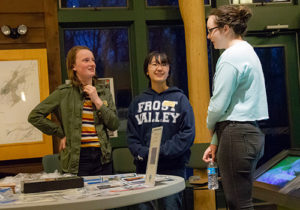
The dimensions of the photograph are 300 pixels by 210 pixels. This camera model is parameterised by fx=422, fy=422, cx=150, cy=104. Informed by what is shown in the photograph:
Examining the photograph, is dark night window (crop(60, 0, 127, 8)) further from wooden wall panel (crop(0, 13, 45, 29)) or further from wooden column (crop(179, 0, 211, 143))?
wooden column (crop(179, 0, 211, 143))

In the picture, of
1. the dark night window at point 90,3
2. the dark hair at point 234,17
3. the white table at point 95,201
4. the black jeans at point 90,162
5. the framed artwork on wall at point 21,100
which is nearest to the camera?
the white table at point 95,201

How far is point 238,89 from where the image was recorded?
7.23ft

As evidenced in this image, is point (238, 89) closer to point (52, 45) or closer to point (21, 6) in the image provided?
point (52, 45)

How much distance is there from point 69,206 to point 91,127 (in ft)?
4.70

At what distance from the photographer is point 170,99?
311 cm

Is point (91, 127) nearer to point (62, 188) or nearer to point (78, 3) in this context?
point (62, 188)

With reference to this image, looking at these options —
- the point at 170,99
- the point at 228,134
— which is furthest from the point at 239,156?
the point at 170,99

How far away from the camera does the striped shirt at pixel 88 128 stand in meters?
2.88

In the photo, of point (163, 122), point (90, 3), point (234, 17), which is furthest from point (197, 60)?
point (234, 17)

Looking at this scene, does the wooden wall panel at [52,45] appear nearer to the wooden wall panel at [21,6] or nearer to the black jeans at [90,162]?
the wooden wall panel at [21,6]

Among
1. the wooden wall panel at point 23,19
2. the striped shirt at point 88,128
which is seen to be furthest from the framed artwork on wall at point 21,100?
the striped shirt at point 88,128

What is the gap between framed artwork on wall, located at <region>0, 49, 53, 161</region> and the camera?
4402 mm

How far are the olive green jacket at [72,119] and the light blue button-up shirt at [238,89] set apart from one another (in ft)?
3.11

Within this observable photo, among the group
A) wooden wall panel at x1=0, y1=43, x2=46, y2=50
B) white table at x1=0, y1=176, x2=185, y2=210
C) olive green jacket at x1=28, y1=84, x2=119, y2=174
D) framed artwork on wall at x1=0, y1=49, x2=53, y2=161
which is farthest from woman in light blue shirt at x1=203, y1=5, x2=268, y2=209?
wooden wall panel at x1=0, y1=43, x2=46, y2=50
